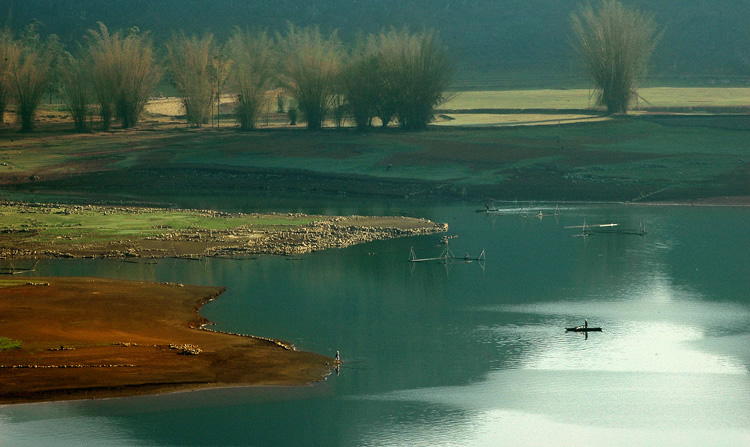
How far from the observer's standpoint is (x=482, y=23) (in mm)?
126375

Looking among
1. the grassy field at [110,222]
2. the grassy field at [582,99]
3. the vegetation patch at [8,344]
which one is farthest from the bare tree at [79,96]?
the vegetation patch at [8,344]

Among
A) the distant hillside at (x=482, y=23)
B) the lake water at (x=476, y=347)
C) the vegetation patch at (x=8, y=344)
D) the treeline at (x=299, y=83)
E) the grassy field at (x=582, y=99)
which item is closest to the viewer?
the lake water at (x=476, y=347)

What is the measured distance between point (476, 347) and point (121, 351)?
19.4 feet

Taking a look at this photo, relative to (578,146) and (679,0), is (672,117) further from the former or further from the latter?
(679,0)

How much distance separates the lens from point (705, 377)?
1594 centimetres

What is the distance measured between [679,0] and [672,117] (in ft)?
260

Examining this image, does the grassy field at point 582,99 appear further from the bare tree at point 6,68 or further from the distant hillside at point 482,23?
the bare tree at point 6,68

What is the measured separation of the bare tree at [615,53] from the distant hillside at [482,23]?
27873 millimetres

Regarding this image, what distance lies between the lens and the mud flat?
14.8 metres

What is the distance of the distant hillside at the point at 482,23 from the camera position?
102 metres

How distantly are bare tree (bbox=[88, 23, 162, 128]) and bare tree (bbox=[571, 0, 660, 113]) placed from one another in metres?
22.4

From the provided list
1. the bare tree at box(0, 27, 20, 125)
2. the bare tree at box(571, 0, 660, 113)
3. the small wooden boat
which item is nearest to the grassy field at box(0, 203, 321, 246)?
the small wooden boat

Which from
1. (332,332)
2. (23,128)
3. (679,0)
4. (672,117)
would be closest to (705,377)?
(332,332)

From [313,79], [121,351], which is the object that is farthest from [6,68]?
[121,351]
